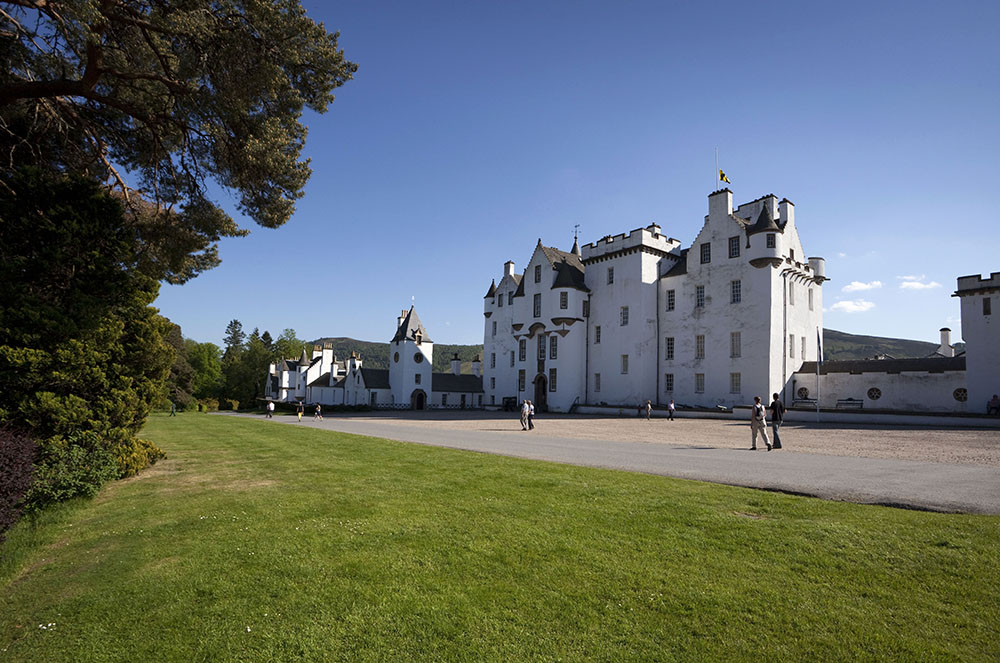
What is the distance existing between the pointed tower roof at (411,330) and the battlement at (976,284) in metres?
52.0

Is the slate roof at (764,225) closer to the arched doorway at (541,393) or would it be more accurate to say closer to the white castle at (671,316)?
the white castle at (671,316)

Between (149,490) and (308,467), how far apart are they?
3.30 metres

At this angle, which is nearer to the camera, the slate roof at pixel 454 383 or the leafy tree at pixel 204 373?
the slate roof at pixel 454 383

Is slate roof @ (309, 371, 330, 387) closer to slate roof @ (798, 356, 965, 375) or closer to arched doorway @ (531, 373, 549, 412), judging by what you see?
arched doorway @ (531, 373, 549, 412)

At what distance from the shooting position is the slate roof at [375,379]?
72625 millimetres

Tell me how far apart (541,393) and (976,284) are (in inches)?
1394

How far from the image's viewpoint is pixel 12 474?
24.1ft

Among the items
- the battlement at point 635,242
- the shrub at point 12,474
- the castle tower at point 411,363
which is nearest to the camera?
the shrub at point 12,474

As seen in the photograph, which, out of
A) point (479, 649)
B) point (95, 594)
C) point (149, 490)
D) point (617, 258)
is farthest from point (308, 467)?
point (617, 258)

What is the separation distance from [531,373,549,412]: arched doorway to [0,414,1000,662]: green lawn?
44860mm

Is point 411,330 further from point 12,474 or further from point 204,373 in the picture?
point 12,474

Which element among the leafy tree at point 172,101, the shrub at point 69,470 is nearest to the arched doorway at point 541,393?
the leafy tree at point 172,101

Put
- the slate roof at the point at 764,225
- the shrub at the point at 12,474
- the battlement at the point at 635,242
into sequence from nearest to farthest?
the shrub at the point at 12,474
the slate roof at the point at 764,225
the battlement at the point at 635,242

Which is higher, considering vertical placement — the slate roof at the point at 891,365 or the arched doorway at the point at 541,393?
the slate roof at the point at 891,365
